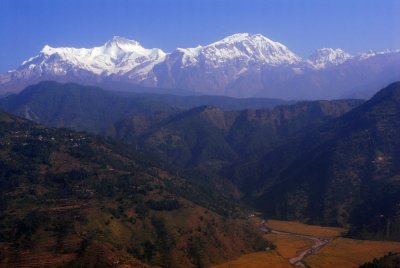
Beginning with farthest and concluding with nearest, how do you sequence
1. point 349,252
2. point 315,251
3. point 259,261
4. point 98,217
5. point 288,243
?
1. point 288,243
2. point 315,251
3. point 349,252
4. point 259,261
5. point 98,217

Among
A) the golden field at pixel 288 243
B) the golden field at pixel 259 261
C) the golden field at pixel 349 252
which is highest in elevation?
the golden field at pixel 349 252

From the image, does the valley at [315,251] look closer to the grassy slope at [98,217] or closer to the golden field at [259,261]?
the golden field at [259,261]

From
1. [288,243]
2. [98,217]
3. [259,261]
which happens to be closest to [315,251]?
[288,243]

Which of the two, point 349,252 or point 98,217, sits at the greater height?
point 98,217

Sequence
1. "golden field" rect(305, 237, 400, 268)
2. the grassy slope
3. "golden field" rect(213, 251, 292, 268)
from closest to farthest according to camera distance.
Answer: the grassy slope, "golden field" rect(213, 251, 292, 268), "golden field" rect(305, 237, 400, 268)

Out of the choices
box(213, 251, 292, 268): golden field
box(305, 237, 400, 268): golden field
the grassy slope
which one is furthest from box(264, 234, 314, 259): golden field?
the grassy slope

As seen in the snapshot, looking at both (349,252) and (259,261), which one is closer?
(259,261)

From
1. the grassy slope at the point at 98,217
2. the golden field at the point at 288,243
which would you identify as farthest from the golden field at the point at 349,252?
the grassy slope at the point at 98,217

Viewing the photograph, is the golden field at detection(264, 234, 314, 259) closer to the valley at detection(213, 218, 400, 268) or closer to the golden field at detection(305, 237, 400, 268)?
the valley at detection(213, 218, 400, 268)

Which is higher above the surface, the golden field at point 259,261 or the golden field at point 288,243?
the golden field at point 259,261

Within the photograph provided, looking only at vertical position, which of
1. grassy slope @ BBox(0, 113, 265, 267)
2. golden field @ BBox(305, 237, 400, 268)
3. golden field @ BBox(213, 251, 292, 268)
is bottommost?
golden field @ BBox(213, 251, 292, 268)

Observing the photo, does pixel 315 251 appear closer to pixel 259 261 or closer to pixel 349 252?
pixel 349 252
